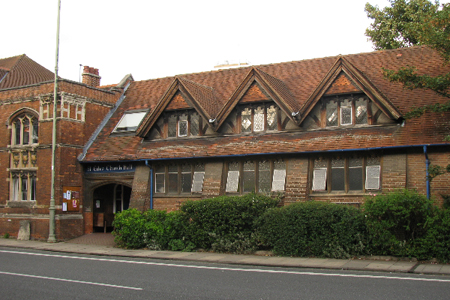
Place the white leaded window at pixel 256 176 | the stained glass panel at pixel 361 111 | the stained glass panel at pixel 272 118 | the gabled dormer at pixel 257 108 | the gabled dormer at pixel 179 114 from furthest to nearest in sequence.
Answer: the gabled dormer at pixel 179 114, the stained glass panel at pixel 272 118, the gabled dormer at pixel 257 108, the white leaded window at pixel 256 176, the stained glass panel at pixel 361 111

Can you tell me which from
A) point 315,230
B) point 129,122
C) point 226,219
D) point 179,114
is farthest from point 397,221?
point 129,122

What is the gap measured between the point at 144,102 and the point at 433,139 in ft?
49.1

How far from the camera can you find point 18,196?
24.5 m

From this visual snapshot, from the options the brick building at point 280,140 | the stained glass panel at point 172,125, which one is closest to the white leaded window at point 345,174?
the brick building at point 280,140

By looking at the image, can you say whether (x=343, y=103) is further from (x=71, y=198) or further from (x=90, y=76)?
(x=90, y=76)

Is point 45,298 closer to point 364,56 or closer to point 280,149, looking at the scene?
point 280,149

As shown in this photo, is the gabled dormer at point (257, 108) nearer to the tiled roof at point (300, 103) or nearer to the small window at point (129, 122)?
the tiled roof at point (300, 103)

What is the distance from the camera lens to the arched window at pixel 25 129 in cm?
2438

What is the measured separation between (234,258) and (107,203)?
1152cm

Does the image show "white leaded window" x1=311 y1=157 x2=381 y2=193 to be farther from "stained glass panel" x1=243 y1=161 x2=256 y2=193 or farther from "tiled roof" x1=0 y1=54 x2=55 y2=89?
"tiled roof" x1=0 y1=54 x2=55 y2=89

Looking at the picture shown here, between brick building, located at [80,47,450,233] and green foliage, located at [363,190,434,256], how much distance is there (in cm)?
264

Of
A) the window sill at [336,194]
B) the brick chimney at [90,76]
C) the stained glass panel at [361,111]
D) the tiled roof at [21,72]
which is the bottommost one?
the window sill at [336,194]

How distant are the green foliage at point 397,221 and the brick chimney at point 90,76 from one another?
19.0 meters

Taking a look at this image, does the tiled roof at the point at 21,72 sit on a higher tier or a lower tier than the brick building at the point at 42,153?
higher
